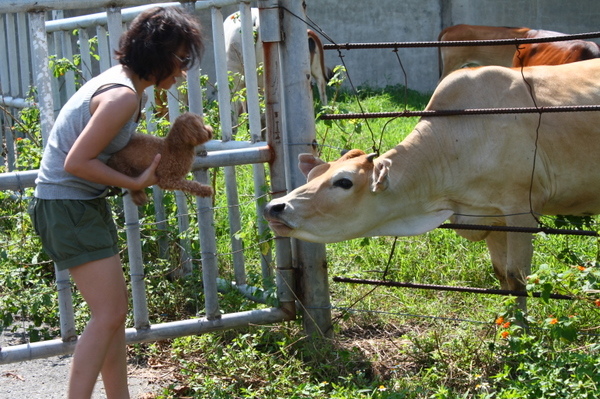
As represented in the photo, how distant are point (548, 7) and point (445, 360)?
12.2 m

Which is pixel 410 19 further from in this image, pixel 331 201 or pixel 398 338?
pixel 331 201

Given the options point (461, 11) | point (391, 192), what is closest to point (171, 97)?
point (391, 192)

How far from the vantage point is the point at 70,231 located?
10.4 ft

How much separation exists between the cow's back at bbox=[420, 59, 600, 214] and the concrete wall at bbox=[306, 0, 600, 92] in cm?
1030

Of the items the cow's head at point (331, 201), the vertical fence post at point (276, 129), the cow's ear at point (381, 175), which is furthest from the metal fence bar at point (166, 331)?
the cow's ear at point (381, 175)

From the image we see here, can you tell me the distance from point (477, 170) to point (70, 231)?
6.69ft

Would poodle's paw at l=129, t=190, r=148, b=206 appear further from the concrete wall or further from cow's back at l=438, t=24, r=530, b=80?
the concrete wall

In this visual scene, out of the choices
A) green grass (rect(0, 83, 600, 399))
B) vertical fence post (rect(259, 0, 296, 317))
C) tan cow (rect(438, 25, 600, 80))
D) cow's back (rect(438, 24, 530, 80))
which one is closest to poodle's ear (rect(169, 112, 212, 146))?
vertical fence post (rect(259, 0, 296, 317))

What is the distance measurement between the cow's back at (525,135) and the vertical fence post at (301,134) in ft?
1.99

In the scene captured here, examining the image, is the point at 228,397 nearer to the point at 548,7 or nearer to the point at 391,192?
the point at 391,192

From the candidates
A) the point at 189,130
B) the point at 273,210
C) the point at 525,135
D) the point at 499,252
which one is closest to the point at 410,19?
the point at 499,252

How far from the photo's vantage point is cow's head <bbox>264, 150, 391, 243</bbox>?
383cm

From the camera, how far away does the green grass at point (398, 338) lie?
140 inches

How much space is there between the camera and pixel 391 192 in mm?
4051
